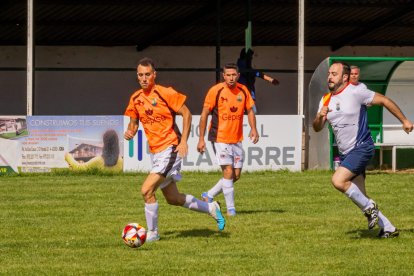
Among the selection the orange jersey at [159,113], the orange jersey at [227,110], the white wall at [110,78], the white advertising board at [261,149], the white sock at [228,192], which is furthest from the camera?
the white wall at [110,78]

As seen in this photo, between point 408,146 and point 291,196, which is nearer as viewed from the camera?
point 291,196

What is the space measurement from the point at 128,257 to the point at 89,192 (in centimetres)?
780

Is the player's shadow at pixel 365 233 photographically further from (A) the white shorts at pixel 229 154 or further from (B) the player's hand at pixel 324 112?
(A) the white shorts at pixel 229 154

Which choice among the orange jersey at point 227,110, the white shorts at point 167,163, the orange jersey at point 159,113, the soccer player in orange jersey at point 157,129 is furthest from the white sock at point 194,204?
the orange jersey at point 227,110

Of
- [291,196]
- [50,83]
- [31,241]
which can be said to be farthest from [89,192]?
[50,83]

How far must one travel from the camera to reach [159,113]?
11242 mm

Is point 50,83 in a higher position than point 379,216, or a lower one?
higher

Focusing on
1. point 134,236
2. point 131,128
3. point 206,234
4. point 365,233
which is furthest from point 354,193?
point 131,128

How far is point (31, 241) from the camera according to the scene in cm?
1130

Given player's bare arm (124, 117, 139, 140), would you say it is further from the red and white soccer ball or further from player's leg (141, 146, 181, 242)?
the red and white soccer ball

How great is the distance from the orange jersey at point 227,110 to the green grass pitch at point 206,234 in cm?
109

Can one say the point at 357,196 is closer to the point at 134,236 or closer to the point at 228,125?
the point at 134,236

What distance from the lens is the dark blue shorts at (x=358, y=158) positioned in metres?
11.2
